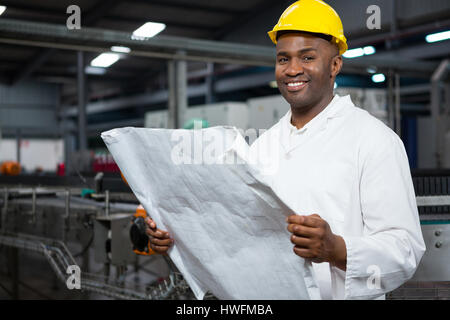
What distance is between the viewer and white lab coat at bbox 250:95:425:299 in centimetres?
80

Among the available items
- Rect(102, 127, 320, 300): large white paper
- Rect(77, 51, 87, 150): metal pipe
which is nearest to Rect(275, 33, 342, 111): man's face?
Rect(102, 127, 320, 300): large white paper

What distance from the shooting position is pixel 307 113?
1.06 m

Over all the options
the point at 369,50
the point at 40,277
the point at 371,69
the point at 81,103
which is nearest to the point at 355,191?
the point at 371,69

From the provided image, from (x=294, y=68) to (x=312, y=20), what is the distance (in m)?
0.10

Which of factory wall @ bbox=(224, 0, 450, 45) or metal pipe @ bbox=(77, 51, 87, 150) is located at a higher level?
factory wall @ bbox=(224, 0, 450, 45)

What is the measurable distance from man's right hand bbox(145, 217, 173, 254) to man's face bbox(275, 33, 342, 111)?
382mm

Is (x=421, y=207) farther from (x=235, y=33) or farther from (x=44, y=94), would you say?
(x=44, y=94)

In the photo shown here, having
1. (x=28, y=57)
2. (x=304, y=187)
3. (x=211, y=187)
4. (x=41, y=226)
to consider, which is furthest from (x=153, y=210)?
(x=28, y=57)

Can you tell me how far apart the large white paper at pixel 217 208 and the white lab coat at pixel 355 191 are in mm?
45

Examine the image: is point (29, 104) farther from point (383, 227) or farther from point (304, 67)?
point (383, 227)

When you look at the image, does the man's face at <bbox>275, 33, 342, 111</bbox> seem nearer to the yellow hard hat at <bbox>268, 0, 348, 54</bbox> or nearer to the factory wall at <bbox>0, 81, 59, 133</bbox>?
the yellow hard hat at <bbox>268, 0, 348, 54</bbox>

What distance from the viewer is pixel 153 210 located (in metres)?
0.91

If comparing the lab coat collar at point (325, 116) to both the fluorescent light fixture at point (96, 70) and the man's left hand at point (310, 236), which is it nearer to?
the man's left hand at point (310, 236)
